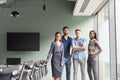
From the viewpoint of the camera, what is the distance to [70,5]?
1012 centimetres

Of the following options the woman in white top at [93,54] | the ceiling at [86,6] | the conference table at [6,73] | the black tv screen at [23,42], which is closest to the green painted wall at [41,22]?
the black tv screen at [23,42]

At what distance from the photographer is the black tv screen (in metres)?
9.84

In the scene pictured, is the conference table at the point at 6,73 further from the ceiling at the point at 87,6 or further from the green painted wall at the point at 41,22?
the green painted wall at the point at 41,22

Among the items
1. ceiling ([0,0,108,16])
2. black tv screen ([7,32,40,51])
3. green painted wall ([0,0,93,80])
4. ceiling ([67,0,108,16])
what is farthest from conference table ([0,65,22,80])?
green painted wall ([0,0,93,80])

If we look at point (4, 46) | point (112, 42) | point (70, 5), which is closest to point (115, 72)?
point (112, 42)

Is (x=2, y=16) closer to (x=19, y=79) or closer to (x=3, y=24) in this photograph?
(x=3, y=24)

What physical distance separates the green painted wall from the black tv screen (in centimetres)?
23

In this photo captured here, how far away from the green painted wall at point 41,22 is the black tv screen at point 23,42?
9.2 inches

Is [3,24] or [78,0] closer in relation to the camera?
[78,0]

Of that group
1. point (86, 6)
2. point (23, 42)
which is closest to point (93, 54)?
point (86, 6)

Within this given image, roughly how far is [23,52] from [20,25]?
107 cm

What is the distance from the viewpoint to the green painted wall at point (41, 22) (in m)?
10.0

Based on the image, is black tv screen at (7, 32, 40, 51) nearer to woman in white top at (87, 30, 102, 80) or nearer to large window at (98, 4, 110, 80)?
large window at (98, 4, 110, 80)

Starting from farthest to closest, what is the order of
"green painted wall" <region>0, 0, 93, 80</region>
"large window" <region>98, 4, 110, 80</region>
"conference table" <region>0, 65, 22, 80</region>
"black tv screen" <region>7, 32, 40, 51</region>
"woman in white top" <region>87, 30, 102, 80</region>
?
"green painted wall" <region>0, 0, 93, 80</region> → "black tv screen" <region>7, 32, 40, 51</region> → "large window" <region>98, 4, 110, 80</region> → "woman in white top" <region>87, 30, 102, 80</region> → "conference table" <region>0, 65, 22, 80</region>
